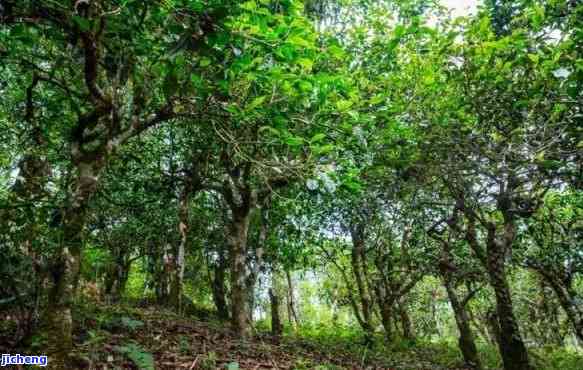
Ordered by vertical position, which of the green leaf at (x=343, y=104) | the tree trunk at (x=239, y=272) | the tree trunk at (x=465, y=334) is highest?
the green leaf at (x=343, y=104)

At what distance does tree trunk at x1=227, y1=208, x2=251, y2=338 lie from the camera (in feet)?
34.6

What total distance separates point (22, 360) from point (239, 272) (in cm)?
602

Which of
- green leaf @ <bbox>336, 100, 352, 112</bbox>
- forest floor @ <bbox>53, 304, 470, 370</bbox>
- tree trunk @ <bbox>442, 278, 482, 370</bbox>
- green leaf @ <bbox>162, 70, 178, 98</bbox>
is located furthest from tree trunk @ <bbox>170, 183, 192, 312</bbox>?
tree trunk @ <bbox>442, 278, 482, 370</bbox>

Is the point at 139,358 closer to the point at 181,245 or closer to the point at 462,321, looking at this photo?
the point at 181,245

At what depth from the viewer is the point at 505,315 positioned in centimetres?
1067

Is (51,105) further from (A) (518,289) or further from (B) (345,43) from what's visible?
(A) (518,289)

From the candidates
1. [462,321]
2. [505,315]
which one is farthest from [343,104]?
[462,321]

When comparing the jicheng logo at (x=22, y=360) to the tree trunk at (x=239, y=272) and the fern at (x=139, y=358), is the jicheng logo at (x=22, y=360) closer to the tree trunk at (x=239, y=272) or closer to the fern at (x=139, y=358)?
the fern at (x=139, y=358)

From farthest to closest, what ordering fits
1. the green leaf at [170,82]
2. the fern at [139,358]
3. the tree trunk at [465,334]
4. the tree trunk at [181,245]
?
the tree trunk at [465,334] < the tree trunk at [181,245] < the fern at [139,358] < the green leaf at [170,82]

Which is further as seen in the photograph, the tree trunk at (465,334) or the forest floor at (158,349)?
the tree trunk at (465,334)

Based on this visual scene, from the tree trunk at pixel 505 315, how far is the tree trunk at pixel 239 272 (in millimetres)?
6420

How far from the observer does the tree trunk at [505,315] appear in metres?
10.5

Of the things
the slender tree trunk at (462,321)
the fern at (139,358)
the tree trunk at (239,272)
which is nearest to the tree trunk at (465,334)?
the slender tree trunk at (462,321)

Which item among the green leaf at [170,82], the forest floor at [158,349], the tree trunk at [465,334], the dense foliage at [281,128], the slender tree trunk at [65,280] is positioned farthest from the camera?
the tree trunk at [465,334]
